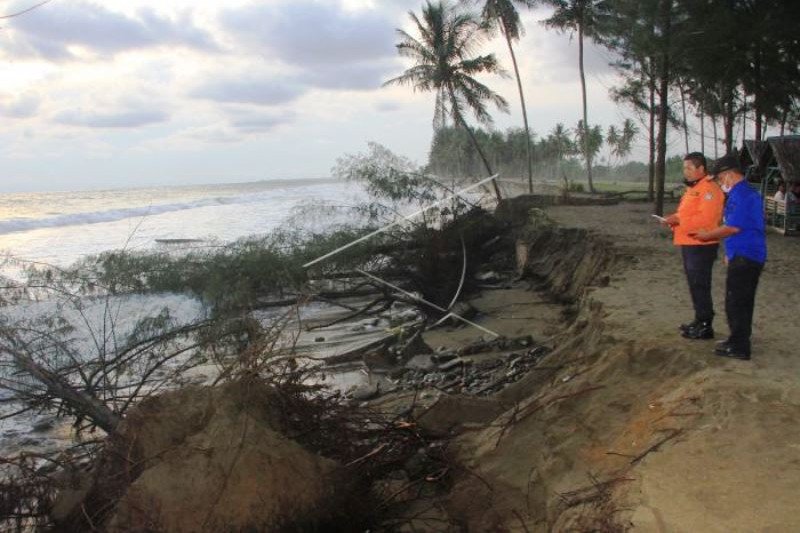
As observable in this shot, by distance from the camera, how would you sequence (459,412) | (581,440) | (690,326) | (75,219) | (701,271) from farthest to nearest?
(75,219) → (459,412) → (690,326) → (701,271) → (581,440)

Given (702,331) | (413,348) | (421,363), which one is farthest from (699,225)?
(413,348)

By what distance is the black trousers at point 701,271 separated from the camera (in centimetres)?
612

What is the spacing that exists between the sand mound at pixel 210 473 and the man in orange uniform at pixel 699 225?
12.4ft

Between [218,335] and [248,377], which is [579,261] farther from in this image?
[248,377]

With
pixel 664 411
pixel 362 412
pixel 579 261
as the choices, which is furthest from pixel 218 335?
pixel 579 261

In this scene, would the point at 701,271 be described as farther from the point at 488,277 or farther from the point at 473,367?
the point at 488,277

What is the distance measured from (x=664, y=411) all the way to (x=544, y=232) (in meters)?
13.0

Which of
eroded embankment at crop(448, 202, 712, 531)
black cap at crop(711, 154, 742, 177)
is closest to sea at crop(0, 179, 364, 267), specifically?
eroded embankment at crop(448, 202, 712, 531)

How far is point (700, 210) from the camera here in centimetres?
595

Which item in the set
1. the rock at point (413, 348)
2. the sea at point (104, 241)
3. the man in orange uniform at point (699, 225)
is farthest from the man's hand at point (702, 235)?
the rock at point (413, 348)

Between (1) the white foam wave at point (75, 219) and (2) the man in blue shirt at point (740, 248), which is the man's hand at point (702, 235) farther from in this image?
(1) the white foam wave at point (75, 219)

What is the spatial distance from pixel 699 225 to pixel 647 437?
2260 mm

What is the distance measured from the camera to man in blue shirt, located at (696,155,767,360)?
5.50 m

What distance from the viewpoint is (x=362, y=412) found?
579 centimetres
